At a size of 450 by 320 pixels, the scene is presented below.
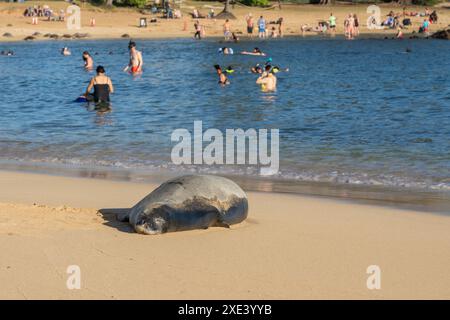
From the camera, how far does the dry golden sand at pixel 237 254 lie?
6.29 m

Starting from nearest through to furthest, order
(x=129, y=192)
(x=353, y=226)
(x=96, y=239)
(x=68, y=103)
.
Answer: (x=96, y=239) → (x=353, y=226) → (x=129, y=192) → (x=68, y=103)

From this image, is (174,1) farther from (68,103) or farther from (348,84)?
(68,103)

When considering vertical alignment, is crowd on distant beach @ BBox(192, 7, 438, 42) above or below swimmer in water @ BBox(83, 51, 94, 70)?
above

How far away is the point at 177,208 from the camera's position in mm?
7980

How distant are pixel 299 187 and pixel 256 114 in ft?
30.4

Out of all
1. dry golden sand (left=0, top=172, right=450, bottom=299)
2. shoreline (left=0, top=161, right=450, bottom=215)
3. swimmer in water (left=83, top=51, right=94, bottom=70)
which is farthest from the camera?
swimmer in water (left=83, top=51, right=94, bottom=70)

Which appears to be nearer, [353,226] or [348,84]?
[353,226]

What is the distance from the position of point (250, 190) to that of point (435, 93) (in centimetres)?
1541

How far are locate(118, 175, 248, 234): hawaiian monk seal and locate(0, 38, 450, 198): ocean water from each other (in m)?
3.53

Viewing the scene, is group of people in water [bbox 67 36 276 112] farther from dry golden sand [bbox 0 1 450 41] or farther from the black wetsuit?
dry golden sand [bbox 0 1 450 41]

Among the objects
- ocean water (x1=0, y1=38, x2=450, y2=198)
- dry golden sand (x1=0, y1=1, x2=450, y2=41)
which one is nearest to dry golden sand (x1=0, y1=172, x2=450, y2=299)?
ocean water (x1=0, y1=38, x2=450, y2=198)

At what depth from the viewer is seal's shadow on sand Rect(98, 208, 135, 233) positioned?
8.15 meters

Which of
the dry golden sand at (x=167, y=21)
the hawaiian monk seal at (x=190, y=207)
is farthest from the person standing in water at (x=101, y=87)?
the dry golden sand at (x=167, y=21)

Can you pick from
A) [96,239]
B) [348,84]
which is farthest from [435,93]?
[96,239]
